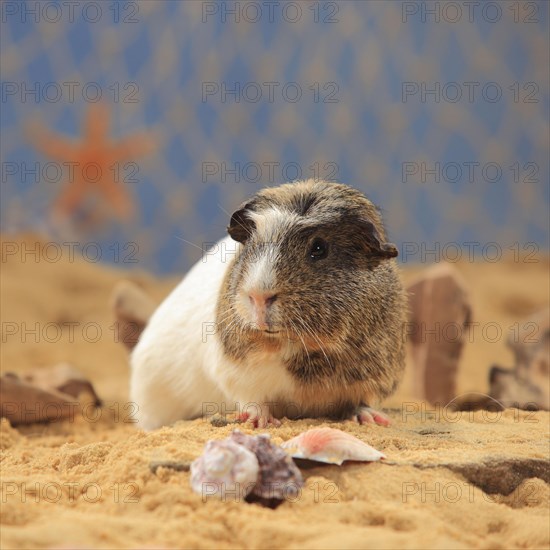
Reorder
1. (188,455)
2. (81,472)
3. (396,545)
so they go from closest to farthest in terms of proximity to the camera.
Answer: (396,545), (188,455), (81,472)

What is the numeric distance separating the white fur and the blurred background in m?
→ 4.61

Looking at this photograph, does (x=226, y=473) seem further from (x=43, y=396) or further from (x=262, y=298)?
(x=43, y=396)

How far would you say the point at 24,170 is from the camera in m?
8.38

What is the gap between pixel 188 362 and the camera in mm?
3393

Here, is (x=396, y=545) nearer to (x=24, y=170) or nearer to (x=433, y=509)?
(x=433, y=509)

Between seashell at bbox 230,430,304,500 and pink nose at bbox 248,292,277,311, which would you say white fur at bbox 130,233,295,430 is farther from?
seashell at bbox 230,430,304,500

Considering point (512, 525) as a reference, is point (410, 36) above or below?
above

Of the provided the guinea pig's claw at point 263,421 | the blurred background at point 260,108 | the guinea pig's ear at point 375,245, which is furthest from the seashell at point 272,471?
the blurred background at point 260,108

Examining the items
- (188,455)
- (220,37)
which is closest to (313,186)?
(188,455)

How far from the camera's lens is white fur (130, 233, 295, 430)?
3035mm

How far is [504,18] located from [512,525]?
24.7 feet

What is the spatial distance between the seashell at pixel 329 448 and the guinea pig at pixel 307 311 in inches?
19.3

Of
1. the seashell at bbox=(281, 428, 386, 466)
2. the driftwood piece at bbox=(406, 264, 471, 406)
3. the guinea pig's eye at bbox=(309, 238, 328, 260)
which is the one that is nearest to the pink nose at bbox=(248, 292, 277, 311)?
the guinea pig's eye at bbox=(309, 238, 328, 260)

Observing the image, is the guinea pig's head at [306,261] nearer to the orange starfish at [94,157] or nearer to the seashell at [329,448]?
the seashell at [329,448]
